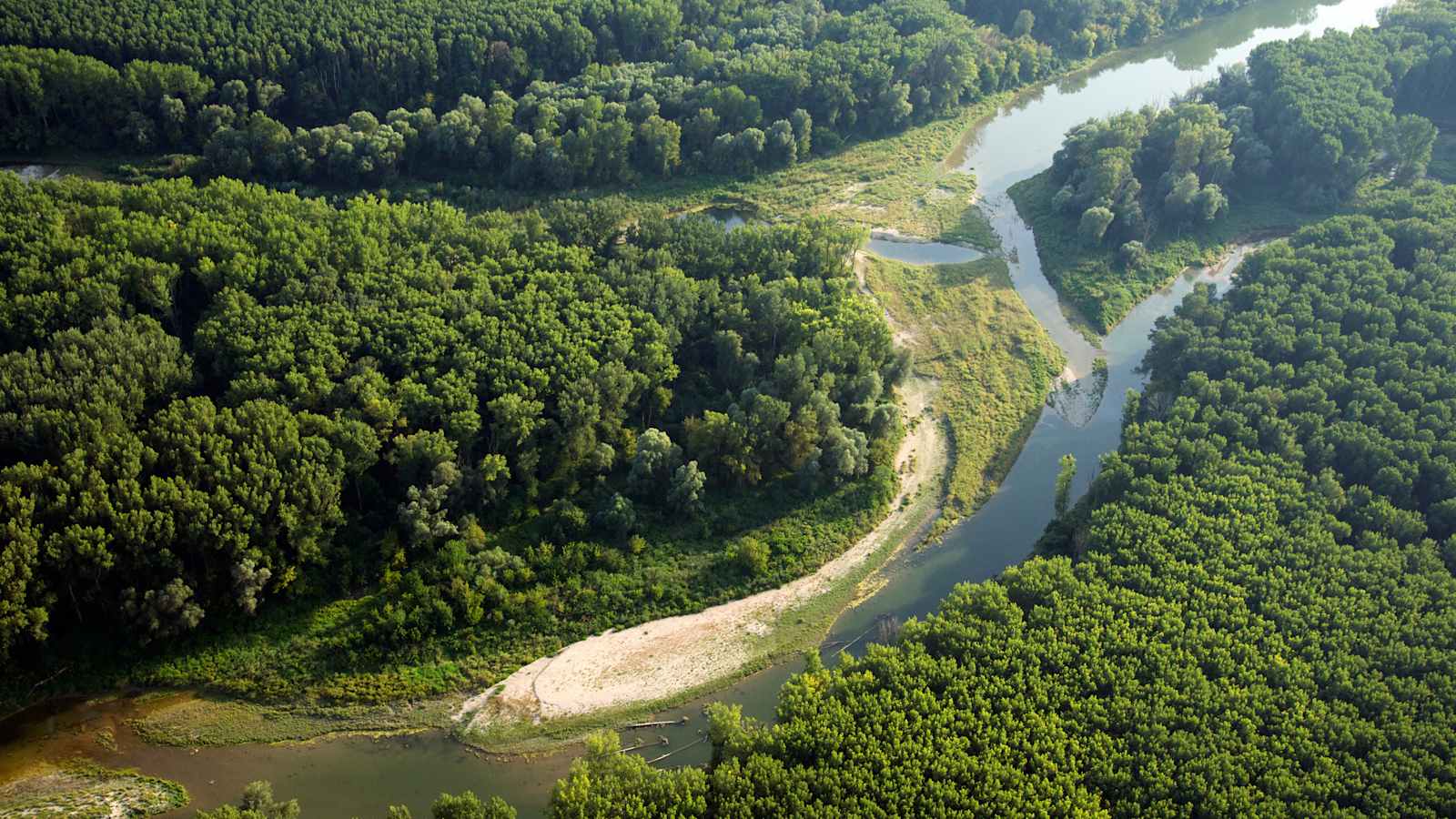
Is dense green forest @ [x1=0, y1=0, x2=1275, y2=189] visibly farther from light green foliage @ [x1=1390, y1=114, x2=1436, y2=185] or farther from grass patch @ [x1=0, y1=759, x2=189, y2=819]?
grass patch @ [x1=0, y1=759, x2=189, y2=819]

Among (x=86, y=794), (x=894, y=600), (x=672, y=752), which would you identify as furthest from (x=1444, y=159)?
(x=86, y=794)

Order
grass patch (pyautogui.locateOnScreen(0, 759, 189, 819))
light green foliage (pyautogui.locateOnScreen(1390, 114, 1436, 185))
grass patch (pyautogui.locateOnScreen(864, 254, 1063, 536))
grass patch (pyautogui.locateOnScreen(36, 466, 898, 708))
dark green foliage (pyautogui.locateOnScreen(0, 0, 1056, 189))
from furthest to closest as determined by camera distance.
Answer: light green foliage (pyautogui.locateOnScreen(1390, 114, 1436, 185)) → dark green foliage (pyautogui.locateOnScreen(0, 0, 1056, 189)) → grass patch (pyautogui.locateOnScreen(864, 254, 1063, 536)) → grass patch (pyautogui.locateOnScreen(36, 466, 898, 708)) → grass patch (pyautogui.locateOnScreen(0, 759, 189, 819))

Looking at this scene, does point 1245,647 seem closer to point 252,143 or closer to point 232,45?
point 252,143

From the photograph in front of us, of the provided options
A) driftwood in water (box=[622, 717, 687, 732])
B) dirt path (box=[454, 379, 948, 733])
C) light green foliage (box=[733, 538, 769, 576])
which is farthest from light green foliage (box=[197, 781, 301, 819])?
light green foliage (box=[733, 538, 769, 576])

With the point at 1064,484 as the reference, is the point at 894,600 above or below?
below

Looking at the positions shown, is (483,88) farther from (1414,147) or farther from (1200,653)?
(1414,147)

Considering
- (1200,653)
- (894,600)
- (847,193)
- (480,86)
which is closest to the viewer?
(1200,653)
